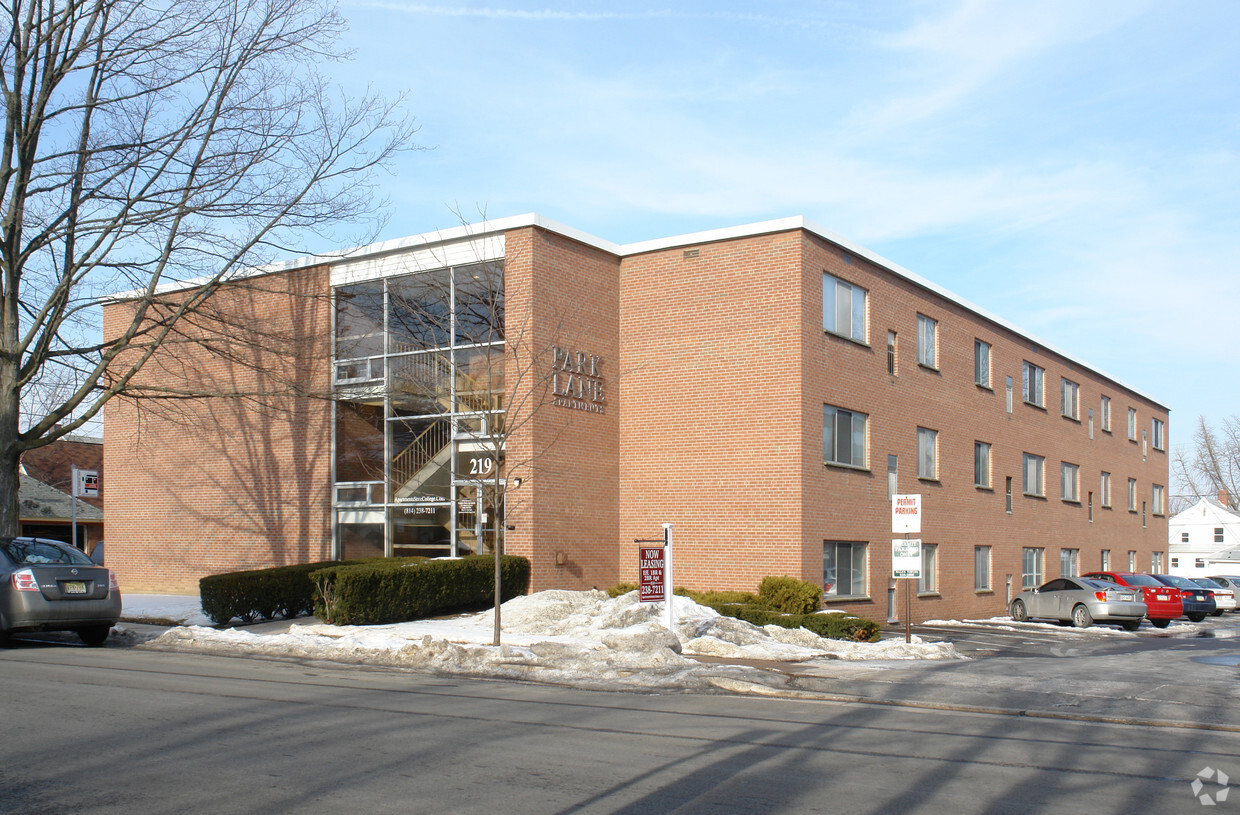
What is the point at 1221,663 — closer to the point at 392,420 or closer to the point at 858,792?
the point at 858,792

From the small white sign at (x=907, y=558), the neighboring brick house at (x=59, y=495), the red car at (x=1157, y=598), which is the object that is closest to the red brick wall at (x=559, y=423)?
the small white sign at (x=907, y=558)

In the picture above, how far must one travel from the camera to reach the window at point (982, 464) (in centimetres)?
3017

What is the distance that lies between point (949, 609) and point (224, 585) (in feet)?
59.7

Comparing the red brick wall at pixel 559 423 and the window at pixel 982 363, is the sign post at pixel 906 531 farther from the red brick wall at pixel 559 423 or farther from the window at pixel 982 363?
the window at pixel 982 363

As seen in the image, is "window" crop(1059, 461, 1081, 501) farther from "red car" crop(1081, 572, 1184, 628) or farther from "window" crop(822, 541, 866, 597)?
"window" crop(822, 541, 866, 597)

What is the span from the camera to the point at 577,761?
759 centimetres

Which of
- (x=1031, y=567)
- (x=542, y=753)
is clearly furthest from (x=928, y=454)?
(x=542, y=753)

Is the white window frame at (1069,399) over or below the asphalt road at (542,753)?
over

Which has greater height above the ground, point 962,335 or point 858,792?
point 962,335

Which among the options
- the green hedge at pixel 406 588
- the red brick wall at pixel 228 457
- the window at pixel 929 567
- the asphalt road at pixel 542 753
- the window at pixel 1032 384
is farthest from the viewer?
the window at pixel 1032 384

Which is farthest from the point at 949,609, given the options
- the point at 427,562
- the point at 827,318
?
the point at 427,562

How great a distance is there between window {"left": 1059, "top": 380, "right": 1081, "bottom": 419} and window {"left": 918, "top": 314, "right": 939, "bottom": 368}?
11.7 metres

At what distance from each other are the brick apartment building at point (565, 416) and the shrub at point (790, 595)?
856mm

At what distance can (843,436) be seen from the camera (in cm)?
2359
